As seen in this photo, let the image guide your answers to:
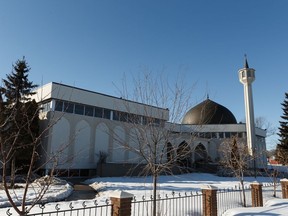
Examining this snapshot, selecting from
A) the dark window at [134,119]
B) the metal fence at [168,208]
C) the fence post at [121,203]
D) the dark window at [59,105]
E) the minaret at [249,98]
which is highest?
the minaret at [249,98]

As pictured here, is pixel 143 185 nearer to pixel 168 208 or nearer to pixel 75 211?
pixel 168 208

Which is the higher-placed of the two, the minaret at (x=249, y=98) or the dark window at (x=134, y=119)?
the minaret at (x=249, y=98)

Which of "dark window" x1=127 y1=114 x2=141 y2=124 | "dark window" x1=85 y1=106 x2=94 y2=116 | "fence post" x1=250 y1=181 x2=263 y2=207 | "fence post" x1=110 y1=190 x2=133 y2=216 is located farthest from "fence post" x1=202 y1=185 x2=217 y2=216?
"dark window" x1=85 y1=106 x2=94 y2=116

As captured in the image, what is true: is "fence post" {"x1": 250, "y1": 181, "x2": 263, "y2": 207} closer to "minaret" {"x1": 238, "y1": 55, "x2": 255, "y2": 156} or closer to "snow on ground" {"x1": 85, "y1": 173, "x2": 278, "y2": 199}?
"snow on ground" {"x1": 85, "y1": 173, "x2": 278, "y2": 199}

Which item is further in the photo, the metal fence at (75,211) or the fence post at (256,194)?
the fence post at (256,194)

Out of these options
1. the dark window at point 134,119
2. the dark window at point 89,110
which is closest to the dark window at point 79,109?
the dark window at point 89,110

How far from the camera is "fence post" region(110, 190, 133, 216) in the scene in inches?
239

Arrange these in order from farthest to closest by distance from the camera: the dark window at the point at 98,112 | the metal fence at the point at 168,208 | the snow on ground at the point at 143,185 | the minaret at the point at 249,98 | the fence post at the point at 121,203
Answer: the minaret at the point at 249,98
the dark window at the point at 98,112
the snow on ground at the point at 143,185
the metal fence at the point at 168,208
the fence post at the point at 121,203

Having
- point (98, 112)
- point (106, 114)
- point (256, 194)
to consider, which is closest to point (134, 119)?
point (256, 194)

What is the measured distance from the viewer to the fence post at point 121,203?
6.07m

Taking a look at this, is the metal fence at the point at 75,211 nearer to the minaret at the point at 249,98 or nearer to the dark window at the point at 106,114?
the dark window at the point at 106,114

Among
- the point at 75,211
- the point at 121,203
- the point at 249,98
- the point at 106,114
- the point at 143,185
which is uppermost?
the point at 249,98

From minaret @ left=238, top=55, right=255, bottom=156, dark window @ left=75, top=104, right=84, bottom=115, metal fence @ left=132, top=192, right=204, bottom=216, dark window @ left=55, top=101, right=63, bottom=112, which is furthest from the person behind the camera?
minaret @ left=238, top=55, right=255, bottom=156

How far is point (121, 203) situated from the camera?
6082 millimetres
